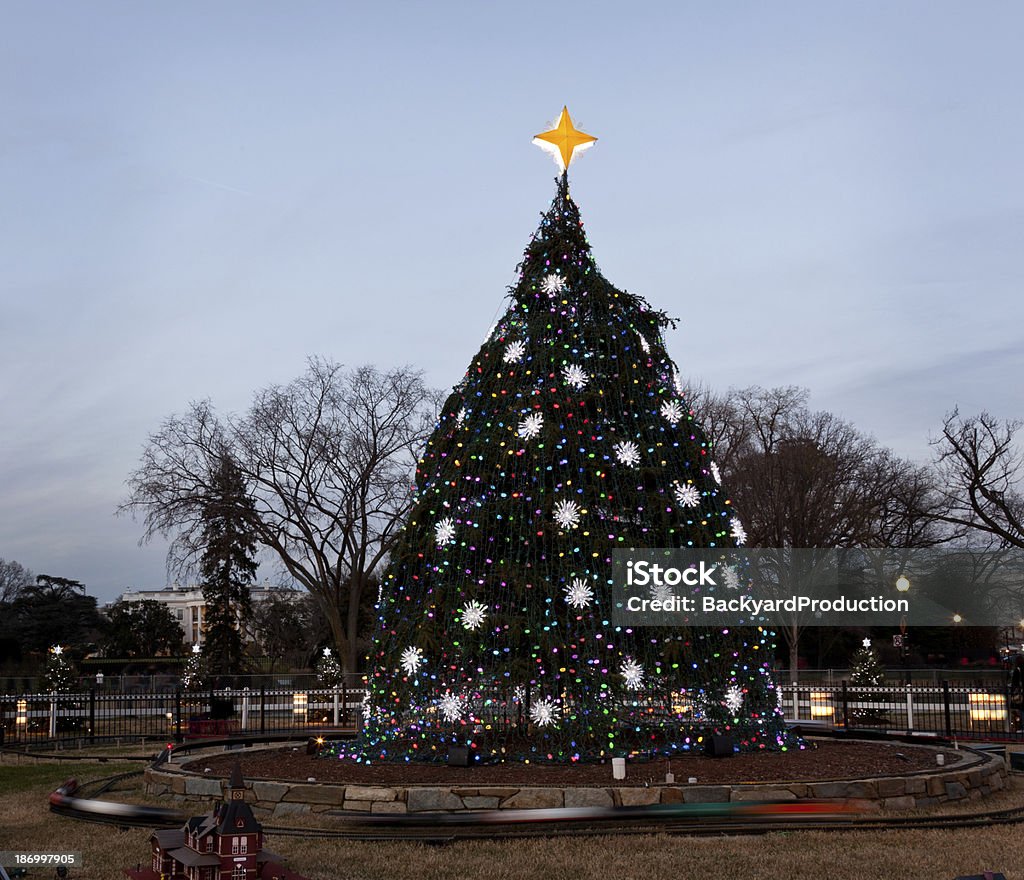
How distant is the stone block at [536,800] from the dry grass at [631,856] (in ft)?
3.30

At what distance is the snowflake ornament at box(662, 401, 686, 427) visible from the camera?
490 inches

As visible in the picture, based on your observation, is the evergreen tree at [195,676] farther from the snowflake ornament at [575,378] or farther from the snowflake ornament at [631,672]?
the snowflake ornament at [631,672]

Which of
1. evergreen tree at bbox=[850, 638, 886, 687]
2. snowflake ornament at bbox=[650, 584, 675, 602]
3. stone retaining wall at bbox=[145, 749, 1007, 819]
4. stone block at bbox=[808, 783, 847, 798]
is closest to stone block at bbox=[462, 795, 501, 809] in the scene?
stone retaining wall at bbox=[145, 749, 1007, 819]

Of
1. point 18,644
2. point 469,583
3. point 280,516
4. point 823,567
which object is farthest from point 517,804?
point 18,644

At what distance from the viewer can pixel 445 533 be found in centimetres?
1173

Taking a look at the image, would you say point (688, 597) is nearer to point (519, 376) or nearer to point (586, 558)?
point (586, 558)

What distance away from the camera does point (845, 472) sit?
132ft

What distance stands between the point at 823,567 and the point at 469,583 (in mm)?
30064

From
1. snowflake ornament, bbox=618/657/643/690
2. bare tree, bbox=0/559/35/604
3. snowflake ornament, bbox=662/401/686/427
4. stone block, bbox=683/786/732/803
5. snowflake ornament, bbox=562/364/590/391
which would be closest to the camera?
stone block, bbox=683/786/732/803

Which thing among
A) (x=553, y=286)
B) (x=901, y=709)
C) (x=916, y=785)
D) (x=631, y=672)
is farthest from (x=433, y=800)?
(x=901, y=709)

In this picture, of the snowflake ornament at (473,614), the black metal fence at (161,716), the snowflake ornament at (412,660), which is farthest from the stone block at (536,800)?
the black metal fence at (161,716)

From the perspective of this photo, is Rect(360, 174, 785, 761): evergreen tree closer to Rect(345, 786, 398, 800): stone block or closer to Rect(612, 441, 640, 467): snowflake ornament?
Rect(612, 441, 640, 467): snowflake ornament

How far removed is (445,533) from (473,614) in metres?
1.04

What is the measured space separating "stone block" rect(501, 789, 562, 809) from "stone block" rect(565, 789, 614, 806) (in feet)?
0.30
